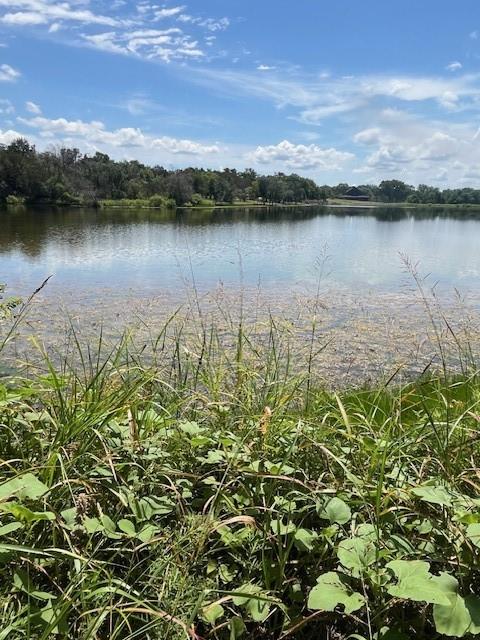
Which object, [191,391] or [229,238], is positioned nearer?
[191,391]

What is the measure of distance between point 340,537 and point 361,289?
15.2 m

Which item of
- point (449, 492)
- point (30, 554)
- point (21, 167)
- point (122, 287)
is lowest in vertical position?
point (122, 287)

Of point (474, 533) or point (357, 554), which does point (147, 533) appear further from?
point (474, 533)

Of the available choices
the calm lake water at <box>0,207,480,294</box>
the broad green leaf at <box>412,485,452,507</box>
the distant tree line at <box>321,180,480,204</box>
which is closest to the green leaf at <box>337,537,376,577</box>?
the broad green leaf at <box>412,485,452,507</box>

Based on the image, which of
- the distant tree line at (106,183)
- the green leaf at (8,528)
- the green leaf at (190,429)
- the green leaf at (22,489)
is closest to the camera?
the green leaf at (8,528)

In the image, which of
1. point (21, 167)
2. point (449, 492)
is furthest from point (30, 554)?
point (21, 167)

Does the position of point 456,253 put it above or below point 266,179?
below

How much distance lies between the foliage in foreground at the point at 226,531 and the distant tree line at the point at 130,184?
8767 cm

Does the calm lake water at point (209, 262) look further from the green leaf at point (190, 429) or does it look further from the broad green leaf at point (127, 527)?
the broad green leaf at point (127, 527)

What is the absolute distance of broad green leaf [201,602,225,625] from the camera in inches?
63.3

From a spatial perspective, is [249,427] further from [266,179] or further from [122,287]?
[266,179]

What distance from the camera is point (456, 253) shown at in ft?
92.4

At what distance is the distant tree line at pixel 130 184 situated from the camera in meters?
86.0

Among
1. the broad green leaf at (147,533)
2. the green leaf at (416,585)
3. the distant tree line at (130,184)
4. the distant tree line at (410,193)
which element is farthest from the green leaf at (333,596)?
the distant tree line at (410,193)
